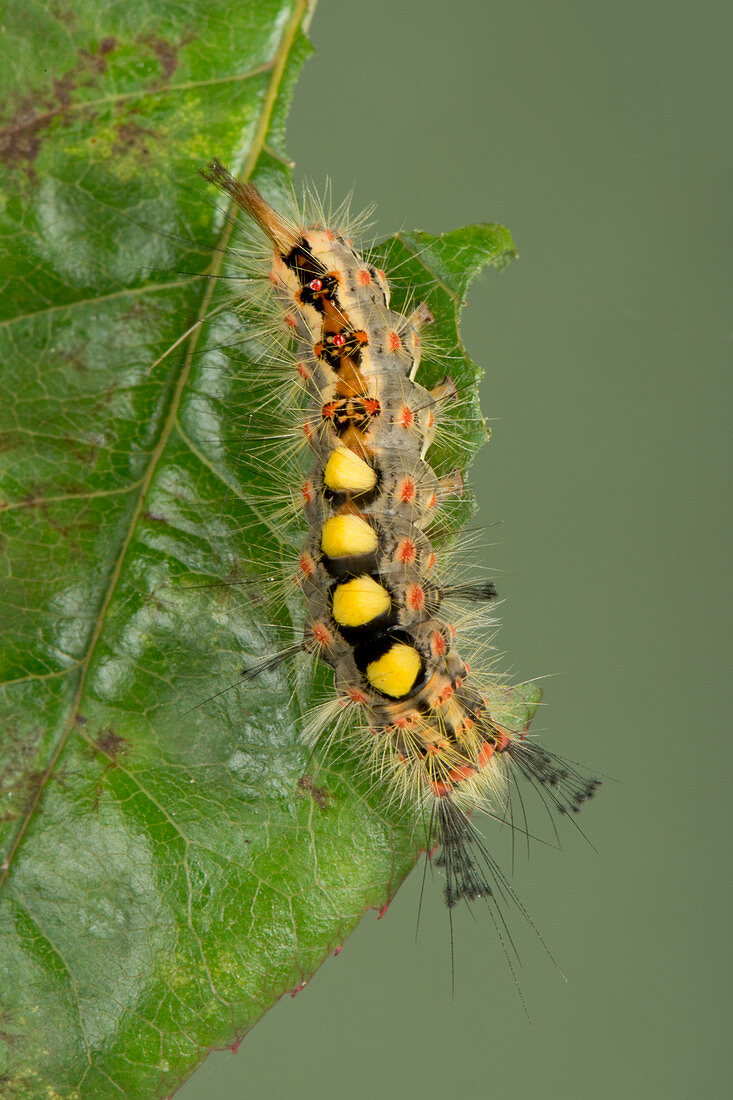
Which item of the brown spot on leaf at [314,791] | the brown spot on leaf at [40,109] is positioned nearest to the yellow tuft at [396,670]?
the brown spot on leaf at [314,791]

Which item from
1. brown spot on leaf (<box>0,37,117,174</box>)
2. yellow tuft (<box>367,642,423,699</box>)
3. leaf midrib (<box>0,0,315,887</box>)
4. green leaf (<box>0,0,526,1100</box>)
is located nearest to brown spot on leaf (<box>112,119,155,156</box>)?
green leaf (<box>0,0,526,1100</box>)

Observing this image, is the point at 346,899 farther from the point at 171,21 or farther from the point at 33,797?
the point at 171,21

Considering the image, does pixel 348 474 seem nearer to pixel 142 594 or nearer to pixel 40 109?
pixel 142 594

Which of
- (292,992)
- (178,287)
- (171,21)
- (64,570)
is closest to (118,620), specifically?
(64,570)

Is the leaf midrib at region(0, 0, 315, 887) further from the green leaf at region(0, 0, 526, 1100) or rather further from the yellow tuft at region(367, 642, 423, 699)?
the yellow tuft at region(367, 642, 423, 699)

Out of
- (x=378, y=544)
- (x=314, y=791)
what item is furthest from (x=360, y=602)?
(x=314, y=791)

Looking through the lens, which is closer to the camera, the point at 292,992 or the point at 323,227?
the point at 292,992
